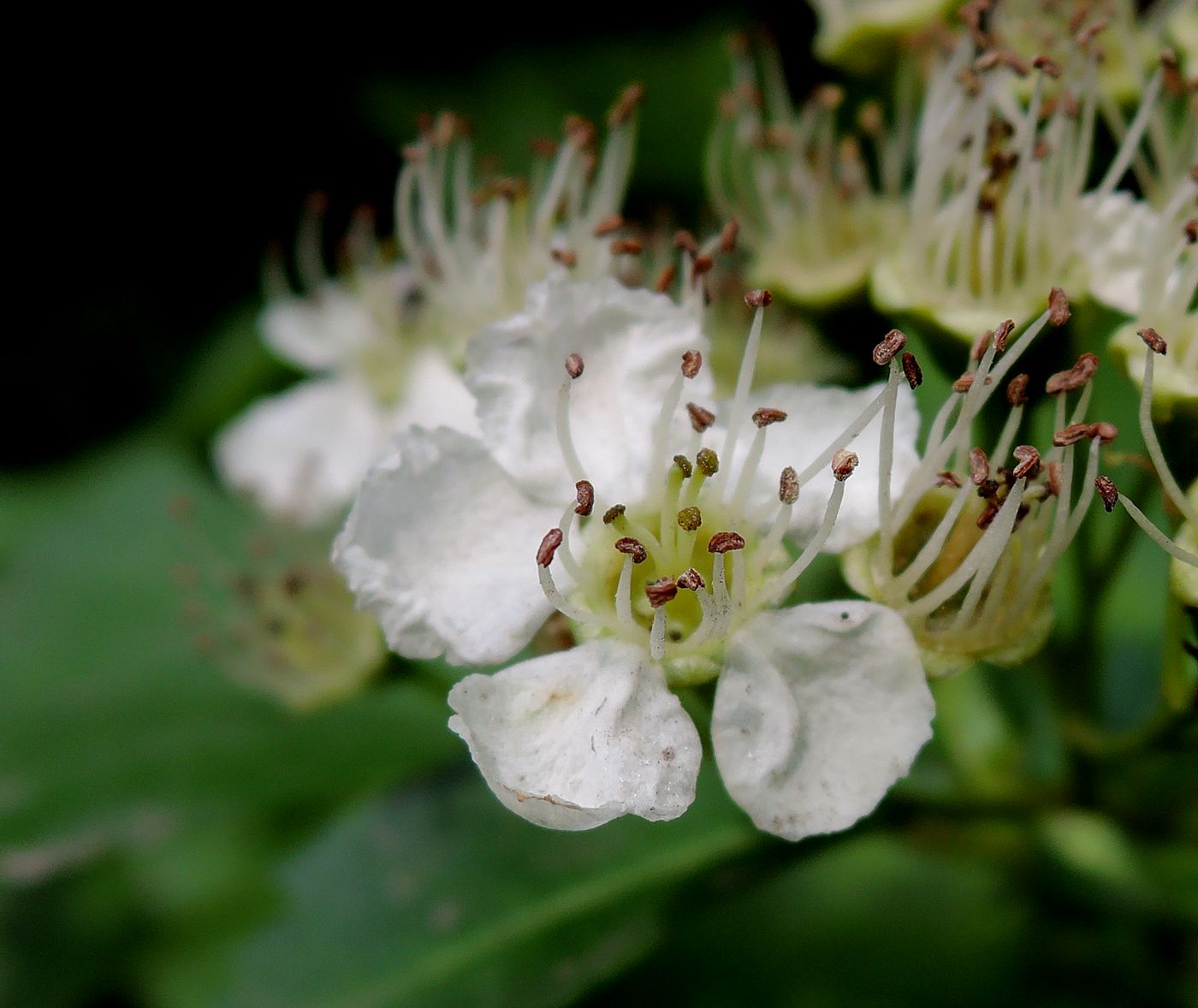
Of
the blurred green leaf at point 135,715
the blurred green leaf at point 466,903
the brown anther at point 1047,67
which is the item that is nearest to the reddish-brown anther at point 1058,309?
the brown anther at point 1047,67

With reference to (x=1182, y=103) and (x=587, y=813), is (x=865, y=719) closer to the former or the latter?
(x=587, y=813)

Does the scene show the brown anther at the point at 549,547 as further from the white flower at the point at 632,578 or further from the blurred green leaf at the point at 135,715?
the blurred green leaf at the point at 135,715

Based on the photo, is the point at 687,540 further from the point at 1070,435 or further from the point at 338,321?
the point at 338,321

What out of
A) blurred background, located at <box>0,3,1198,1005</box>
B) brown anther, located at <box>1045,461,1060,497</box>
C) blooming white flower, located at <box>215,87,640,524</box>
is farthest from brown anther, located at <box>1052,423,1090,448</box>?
blooming white flower, located at <box>215,87,640,524</box>

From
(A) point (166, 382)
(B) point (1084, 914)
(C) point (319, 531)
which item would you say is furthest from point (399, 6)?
(B) point (1084, 914)

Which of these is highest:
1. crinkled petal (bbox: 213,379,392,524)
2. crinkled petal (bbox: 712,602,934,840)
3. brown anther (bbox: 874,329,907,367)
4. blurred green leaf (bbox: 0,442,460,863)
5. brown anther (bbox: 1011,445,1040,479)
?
brown anther (bbox: 874,329,907,367)

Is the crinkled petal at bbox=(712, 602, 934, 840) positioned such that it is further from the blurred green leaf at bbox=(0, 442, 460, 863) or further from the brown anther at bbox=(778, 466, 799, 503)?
the blurred green leaf at bbox=(0, 442, 460, 863)

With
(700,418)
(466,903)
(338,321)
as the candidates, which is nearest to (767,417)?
(700,418)
